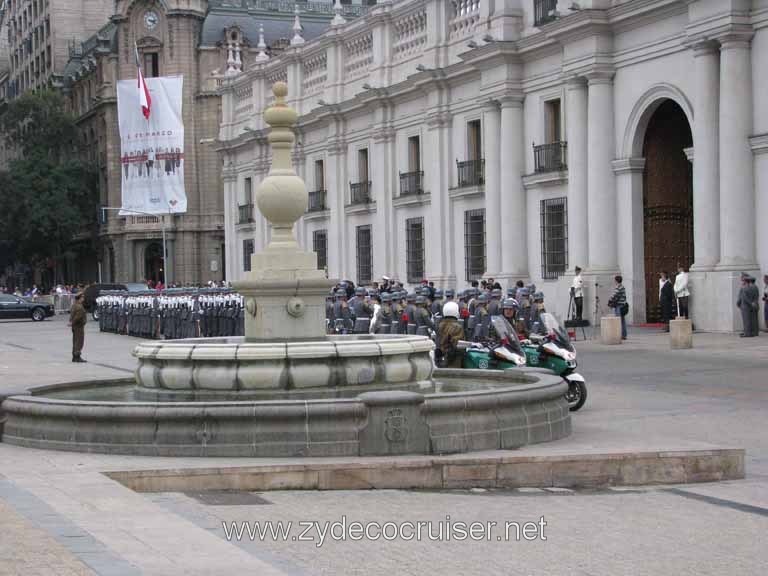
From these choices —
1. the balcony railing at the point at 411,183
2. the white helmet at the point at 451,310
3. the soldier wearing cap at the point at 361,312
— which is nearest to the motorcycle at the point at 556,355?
the white helmet at the point at 451,310

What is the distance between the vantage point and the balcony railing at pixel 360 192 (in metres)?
44.2

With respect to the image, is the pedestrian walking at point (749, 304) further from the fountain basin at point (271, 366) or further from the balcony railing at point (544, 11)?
the fountain basin at point (271, 366)

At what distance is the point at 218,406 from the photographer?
11516mm

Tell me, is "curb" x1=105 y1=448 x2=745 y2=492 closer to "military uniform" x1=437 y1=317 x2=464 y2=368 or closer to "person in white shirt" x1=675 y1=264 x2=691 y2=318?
"military uniform" x1=437 y1=317 x2=464 y2=368

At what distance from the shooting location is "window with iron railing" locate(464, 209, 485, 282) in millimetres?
37875

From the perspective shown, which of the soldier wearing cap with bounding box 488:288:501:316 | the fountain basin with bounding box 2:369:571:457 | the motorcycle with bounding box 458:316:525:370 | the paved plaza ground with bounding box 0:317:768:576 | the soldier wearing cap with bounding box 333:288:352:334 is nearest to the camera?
the paved plaza ground with bounding box 0:317:768:576

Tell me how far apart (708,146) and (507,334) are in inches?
516

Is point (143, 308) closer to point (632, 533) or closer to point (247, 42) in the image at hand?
point (632, 533)

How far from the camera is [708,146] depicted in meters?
28.0

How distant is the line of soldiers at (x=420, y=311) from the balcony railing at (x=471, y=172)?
411 inches

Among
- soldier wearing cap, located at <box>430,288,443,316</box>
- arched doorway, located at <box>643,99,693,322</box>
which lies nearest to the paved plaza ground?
soldier wearing cap, located at <box>430,288,443,316</box>

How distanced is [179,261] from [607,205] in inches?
1753

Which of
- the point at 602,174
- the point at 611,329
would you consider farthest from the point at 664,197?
the point at 611,329

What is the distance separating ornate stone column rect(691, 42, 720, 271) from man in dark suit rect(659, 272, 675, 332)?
1.15 meters
